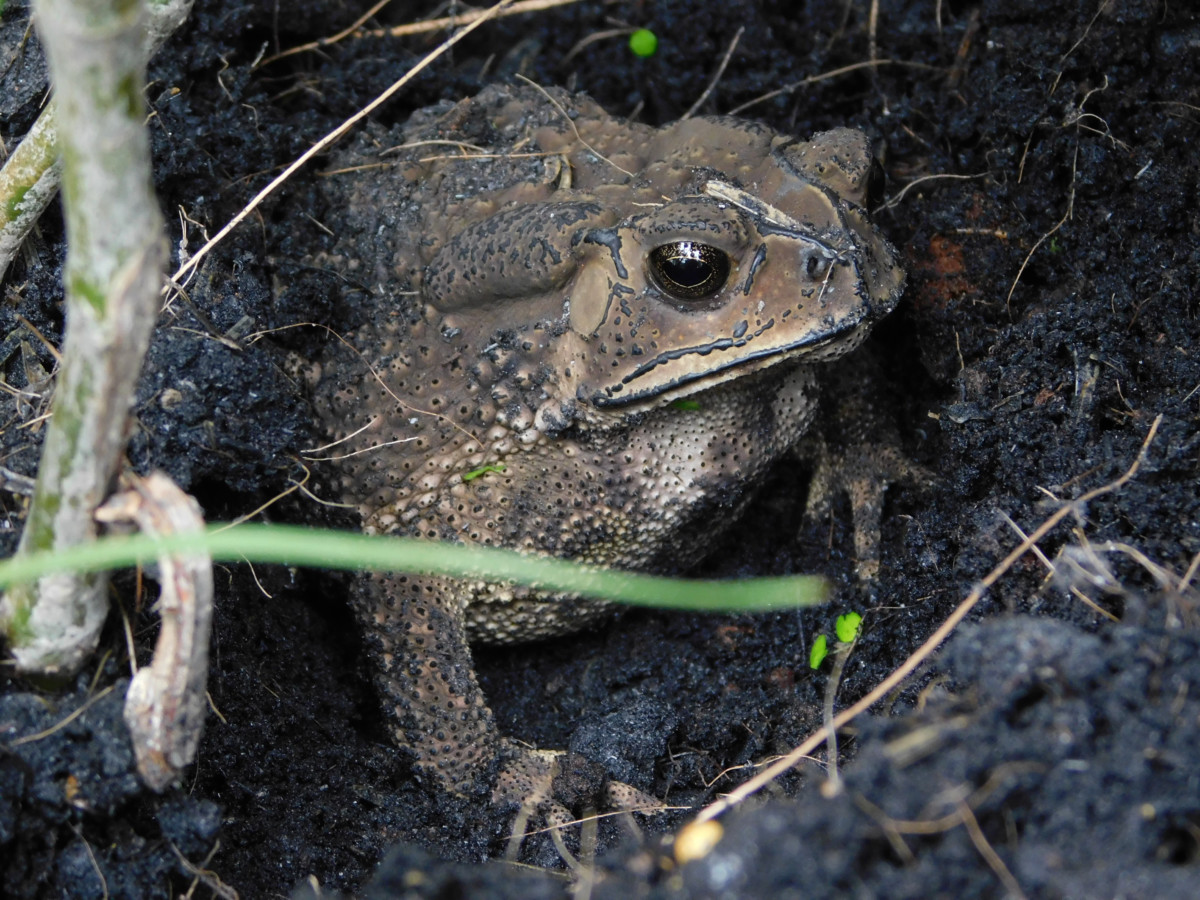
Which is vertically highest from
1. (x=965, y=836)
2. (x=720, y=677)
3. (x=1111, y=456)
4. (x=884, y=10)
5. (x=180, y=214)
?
(x=180, y=214)

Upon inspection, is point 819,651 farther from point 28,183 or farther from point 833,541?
point 28,183

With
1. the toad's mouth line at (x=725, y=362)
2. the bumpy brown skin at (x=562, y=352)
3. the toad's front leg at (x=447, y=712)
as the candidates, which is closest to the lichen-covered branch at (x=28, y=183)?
the bumpy brown skin at (x=562, y=352)

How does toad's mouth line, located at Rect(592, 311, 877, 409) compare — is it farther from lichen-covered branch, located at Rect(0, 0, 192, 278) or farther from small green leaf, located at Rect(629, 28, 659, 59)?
small green leaf, located at Rect(629, 28, 659, 59)

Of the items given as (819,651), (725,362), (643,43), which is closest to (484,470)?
(725,362)

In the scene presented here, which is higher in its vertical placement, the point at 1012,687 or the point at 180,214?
the point at 180,214

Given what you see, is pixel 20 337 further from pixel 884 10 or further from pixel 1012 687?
pixel 884 10

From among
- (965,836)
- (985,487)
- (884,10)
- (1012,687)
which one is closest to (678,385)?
(985,487)
